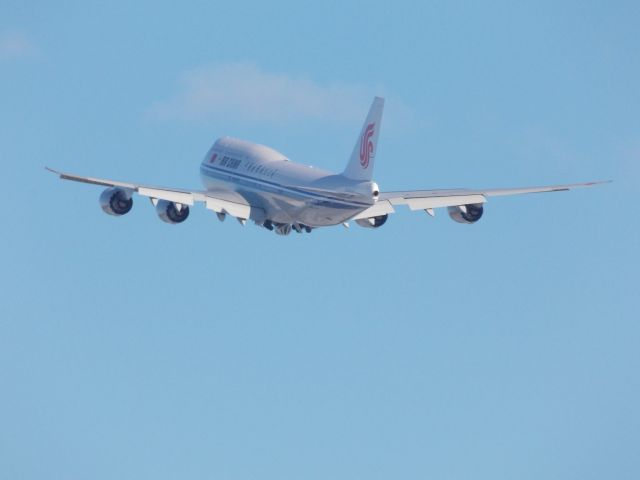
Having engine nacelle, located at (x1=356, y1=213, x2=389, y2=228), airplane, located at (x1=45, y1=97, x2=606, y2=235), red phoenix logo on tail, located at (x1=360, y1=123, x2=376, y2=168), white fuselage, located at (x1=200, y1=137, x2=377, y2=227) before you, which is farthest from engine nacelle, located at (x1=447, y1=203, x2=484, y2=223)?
red phoenix logo on tail, located at (x1=360, y1=123, x2=376, y2=168)

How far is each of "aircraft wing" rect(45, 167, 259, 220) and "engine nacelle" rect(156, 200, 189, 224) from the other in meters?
0.61

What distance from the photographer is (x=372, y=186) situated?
83562mm

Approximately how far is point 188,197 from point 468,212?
1545 cm

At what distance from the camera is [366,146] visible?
278ft

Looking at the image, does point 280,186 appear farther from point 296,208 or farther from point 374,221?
point 374,221

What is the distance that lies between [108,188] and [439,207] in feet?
58.3

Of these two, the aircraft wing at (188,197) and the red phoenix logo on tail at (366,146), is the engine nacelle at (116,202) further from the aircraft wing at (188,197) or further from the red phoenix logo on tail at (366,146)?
the red phoenix logo on tail at (366,146)

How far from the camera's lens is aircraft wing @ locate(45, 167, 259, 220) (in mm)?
84469

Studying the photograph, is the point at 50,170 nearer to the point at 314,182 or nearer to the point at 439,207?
the point at 314,182

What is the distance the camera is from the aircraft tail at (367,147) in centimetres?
8425

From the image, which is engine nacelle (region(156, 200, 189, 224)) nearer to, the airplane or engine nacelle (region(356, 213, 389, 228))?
the airplane

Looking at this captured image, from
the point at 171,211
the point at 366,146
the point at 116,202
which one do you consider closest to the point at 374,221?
the point at 366,146

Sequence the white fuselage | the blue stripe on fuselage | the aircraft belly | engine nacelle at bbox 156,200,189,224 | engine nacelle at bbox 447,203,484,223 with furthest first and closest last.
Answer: engine nacelle at bbox 447,203,484,223 < engine nacelle at bbox 156,200,189,224 < the aircraft belly < the white fuselage < the blue stripe on fuselage

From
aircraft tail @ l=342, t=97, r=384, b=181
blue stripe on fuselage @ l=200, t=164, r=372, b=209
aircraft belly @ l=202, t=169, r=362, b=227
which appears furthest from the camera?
aircraft belly @ l=202, t=169, r=362, b=227
